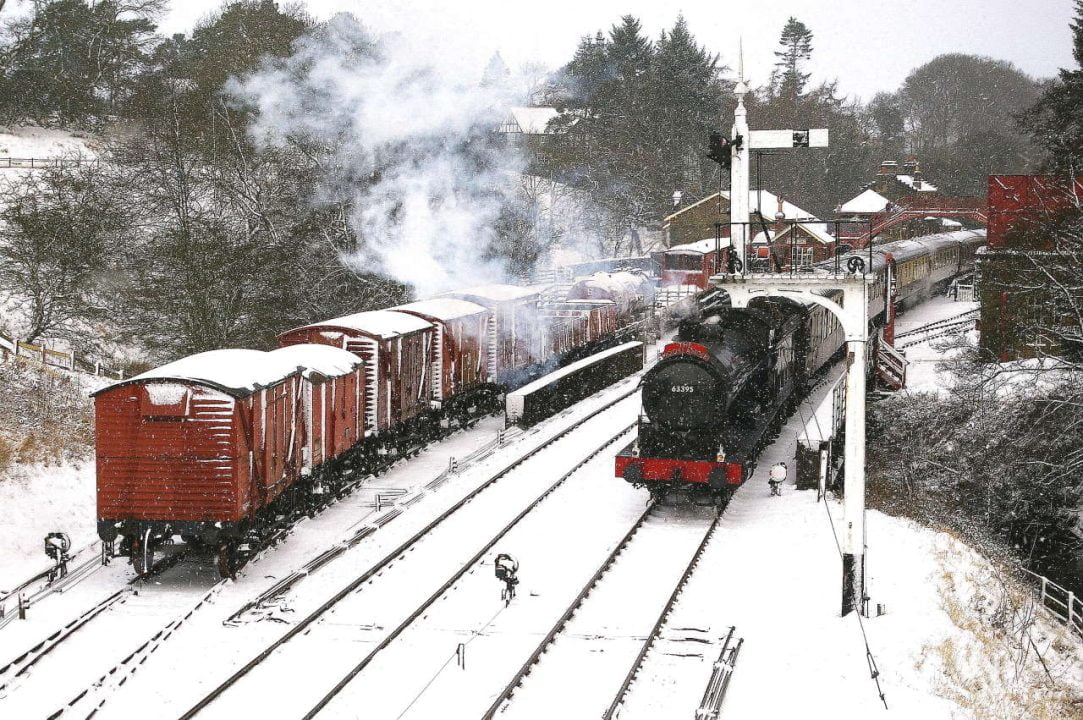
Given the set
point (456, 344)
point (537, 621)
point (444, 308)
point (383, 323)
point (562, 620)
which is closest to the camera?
point (562, 620)

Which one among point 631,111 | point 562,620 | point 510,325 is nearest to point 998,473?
point 510,325

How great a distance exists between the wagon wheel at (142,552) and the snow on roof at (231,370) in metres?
2.17

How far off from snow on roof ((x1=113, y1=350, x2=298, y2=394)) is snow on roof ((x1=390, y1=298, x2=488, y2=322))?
282 inches

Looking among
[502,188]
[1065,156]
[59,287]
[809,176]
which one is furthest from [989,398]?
[809,176]

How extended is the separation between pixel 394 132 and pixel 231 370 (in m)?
13.9

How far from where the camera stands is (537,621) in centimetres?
1301

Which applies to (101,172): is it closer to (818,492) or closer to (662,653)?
(818,492)

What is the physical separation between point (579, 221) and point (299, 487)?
103 ft

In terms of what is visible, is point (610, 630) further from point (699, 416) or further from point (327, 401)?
point (327, 401)

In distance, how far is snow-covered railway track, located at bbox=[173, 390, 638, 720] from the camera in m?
11.0

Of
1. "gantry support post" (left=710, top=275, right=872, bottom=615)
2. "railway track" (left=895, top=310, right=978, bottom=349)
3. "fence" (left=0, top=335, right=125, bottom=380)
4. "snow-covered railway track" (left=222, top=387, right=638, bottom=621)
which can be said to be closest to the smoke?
"fence" (left=0, top=335, right=125, bottom=380)

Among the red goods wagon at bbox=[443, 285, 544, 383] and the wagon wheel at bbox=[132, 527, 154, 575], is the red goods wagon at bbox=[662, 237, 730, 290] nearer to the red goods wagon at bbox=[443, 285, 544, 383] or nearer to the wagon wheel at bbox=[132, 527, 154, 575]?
the red goods wagon at bbox=[443, 285, 544, 383]

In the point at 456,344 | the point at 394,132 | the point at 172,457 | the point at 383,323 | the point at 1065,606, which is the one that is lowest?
the point at 1065,606

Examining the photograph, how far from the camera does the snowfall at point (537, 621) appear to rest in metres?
10.9
